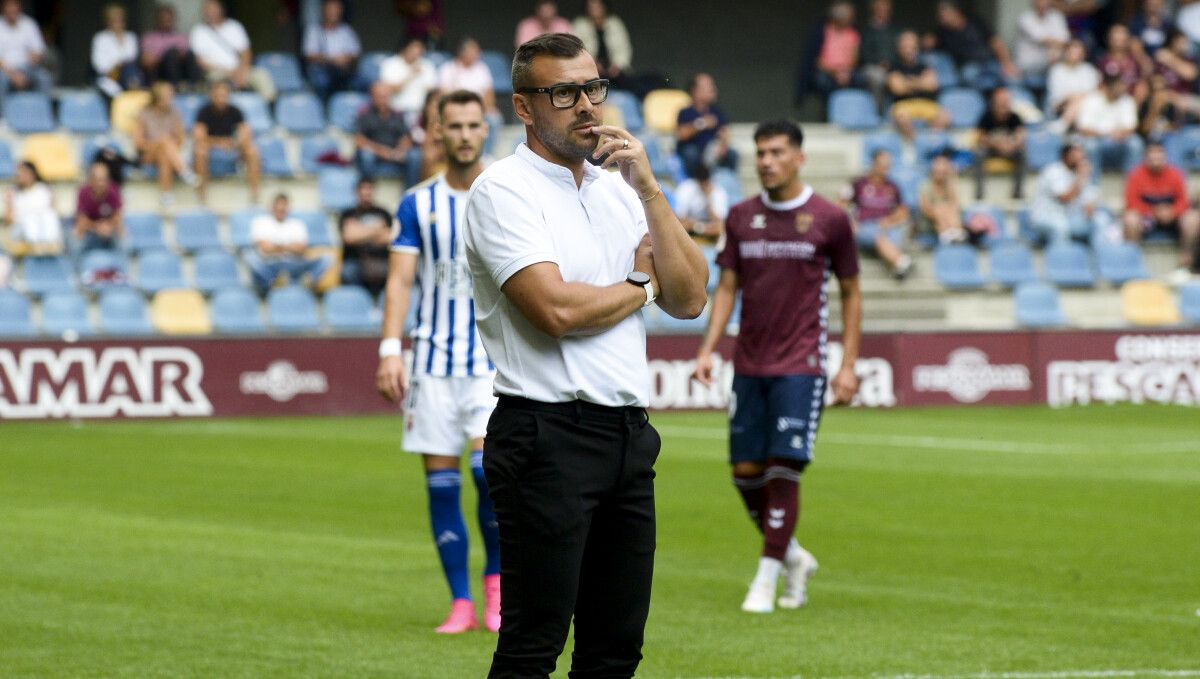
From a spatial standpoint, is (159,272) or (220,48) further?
(220,48)

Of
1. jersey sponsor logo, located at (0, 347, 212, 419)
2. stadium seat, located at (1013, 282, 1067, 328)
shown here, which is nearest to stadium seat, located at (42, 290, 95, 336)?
jersey sponsor logo, located at (0, 347, 212, 419)

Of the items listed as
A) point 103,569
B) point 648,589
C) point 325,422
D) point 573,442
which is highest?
point 573,442

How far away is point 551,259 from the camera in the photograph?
4641 millimetres

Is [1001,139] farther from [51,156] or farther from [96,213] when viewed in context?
[51,156]

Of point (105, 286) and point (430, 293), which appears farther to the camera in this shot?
point (105, 286)

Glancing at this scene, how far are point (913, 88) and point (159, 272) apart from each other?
1155 cm

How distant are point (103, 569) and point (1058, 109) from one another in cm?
2052

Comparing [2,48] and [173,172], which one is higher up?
[2,48]

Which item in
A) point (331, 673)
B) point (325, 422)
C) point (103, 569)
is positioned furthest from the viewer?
point (325, 422)

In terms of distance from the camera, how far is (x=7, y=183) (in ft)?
76.2

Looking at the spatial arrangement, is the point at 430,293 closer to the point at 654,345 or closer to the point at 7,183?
the point at 654,345

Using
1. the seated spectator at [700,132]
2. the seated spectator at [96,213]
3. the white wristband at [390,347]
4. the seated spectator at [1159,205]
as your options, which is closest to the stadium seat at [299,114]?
the seated spectator at [96,213]

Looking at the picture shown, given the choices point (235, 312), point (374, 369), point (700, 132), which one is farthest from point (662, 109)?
point (235, 312)

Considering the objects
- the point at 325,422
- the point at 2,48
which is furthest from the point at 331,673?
the point at 2,48
